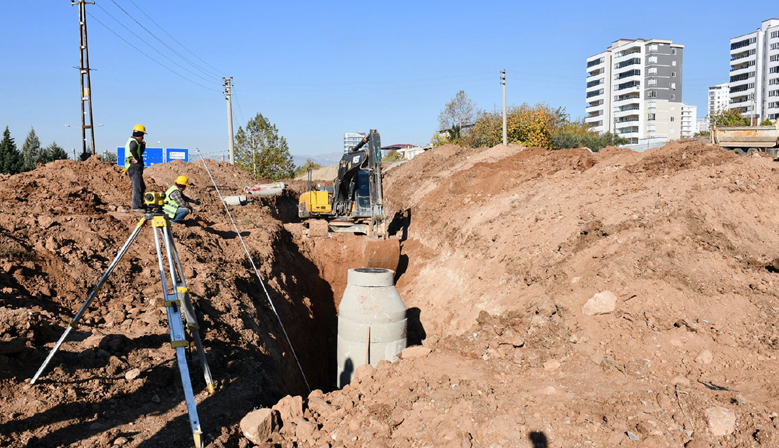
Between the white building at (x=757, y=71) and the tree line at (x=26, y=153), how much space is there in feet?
279

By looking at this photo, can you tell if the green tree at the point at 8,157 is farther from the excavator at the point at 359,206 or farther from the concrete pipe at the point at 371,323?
the concrete pipe at the point at 371,323

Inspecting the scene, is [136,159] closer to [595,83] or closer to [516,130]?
[516,130]

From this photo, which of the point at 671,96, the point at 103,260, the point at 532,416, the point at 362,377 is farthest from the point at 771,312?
the point at 671,96

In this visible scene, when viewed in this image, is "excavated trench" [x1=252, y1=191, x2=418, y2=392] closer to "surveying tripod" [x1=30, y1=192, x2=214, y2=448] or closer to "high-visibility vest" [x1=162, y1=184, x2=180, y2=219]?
"high-visibility vest" [x1=162, y1=184, x2=180, y2=219]

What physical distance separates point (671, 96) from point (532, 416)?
97276 mm

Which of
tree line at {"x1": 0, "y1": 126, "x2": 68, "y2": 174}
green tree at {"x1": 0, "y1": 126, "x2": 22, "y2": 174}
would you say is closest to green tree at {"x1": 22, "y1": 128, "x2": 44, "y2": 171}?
tree line at {"x1": 0, "y1": 126, "x2": 68, "y2": 174}

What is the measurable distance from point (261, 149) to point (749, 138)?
3292 cm

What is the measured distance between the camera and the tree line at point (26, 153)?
42.2m

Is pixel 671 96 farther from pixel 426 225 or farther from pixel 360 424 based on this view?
pixel 360 424

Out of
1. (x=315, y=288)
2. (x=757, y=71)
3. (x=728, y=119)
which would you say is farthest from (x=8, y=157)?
(x=757, y=71)

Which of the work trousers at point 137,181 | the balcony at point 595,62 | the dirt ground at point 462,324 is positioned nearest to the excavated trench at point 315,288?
the dirt ground at point 462,324

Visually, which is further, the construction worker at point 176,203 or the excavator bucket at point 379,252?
the excavator bucket at point 379,252

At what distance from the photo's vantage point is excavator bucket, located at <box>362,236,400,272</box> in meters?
15.2

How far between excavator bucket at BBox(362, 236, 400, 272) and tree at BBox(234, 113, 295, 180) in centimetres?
2874
